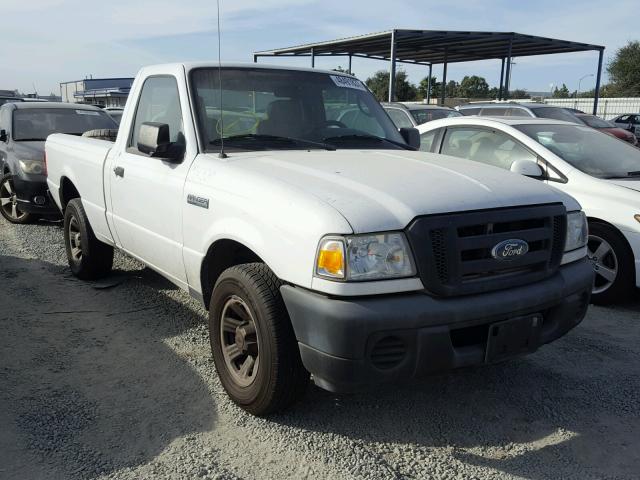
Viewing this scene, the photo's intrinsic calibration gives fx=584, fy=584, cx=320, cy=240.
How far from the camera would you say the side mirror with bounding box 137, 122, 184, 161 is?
11.5 feet

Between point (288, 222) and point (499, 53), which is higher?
point (499, 53)

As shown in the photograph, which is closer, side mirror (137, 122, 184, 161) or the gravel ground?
the gravel ground

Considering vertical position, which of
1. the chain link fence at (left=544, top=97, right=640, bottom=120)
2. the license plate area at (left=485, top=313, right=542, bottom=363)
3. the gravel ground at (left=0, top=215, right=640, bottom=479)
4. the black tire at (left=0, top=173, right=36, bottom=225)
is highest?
the chain link fence at (left=544, top=97, right=640, bottom=120)

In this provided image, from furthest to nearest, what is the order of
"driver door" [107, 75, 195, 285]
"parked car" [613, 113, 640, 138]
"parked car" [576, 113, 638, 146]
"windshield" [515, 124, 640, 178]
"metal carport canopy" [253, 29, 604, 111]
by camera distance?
"parked car" [613, 113, 640, 138]
"metal carport canopy" [253, 29, 604, 111]
"parked car" [576, 113, 638, 146]
"windshield" [515, 124, 640, 178]
"driver door" [107, 75, 195, 285]

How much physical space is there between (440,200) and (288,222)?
718 millimetres

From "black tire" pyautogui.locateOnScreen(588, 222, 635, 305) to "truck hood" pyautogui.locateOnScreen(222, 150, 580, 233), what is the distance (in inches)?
74.1

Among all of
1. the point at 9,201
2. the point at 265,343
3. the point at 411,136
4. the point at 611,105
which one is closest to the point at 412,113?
the point at 9,201

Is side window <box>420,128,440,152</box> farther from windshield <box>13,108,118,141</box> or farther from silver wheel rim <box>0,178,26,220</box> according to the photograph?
silver wheel rim <box>0,178,26,220</box>

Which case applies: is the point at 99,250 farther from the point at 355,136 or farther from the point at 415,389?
the point at 415,389

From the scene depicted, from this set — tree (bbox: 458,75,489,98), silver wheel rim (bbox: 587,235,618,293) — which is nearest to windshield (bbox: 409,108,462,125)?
silver wheel rim (bbox: 587,235,618,293)

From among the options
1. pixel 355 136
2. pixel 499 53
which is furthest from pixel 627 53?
pixel 355 136

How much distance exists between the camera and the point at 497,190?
9.74ft

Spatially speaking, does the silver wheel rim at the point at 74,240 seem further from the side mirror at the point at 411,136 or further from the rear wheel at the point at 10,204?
the side mirror at the point at 411,136

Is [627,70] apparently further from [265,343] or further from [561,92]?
[265,343]
